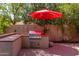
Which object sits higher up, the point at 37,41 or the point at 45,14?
the point at 45,14

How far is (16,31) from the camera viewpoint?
5.96 m

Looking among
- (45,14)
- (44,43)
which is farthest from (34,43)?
(45,14)

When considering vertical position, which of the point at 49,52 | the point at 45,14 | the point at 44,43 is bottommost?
the point at 49,52

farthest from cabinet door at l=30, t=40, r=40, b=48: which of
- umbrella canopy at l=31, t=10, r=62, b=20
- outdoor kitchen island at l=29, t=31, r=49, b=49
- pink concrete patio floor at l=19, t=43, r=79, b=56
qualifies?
umbrella canopy at l=31, t=10, r=62, b=20

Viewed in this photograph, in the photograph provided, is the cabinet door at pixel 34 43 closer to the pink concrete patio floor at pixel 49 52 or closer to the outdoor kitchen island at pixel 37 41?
the outdoor kitchen island at pixel 37 41

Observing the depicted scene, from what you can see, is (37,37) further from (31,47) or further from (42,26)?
(42,26)

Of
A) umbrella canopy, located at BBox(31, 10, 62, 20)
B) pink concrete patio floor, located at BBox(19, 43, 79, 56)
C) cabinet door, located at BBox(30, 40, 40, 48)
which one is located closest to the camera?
pink concrete patio floor, located at BBox(19, 43, 79, 56)

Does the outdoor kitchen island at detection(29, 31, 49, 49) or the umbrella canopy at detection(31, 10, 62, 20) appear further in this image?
the umbrella canopy at detection(31, 10, 62, 20)

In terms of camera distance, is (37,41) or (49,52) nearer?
(49,52)

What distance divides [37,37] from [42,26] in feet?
2.79

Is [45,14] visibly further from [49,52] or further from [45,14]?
[49,52]

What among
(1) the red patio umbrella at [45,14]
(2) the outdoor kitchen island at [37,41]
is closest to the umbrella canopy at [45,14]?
(1) the red patio umbrella at [45,14]

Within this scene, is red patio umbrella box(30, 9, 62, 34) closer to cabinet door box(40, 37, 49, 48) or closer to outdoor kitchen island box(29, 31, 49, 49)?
outdoor kitchen island box(29, 31, 49, 49)

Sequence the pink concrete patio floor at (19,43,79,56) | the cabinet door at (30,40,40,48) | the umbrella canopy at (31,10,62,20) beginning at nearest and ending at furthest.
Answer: the pink concrete patio floor at (19,43,79,56) → the cabinet door at (30,40,40,48) → the umbrella canopy at (31,10,62,20)
